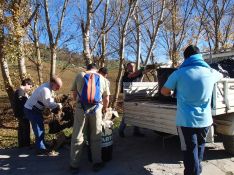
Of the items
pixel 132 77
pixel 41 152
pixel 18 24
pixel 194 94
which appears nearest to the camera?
pixel 194 94

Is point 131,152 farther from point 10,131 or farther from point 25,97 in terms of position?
point 10,131

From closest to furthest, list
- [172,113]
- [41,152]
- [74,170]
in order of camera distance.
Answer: [74,170], [172,113], [41,152]

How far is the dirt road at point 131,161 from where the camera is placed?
532 cm

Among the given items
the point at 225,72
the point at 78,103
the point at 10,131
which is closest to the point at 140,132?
Result: the point at 225,72

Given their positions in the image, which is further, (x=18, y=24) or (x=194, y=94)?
(x=18, y=24)

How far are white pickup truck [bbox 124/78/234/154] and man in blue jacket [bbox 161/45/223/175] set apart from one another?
0.87 meters

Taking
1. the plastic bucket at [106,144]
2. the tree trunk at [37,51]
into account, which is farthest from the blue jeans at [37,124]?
the tree trunk at [37,51]

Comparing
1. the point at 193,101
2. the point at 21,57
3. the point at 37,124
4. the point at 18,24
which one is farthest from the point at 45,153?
the point at 18,24

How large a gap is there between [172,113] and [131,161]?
1.17 m

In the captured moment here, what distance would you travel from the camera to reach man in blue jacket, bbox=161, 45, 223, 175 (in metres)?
4.21

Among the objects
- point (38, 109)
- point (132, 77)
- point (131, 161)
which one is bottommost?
point (131, 161)

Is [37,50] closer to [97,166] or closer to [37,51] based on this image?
[37,51]

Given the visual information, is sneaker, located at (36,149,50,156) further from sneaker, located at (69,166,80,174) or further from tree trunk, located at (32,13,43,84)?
tree trunk, located at (32,13,43,84)

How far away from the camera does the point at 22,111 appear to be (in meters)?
6.89
